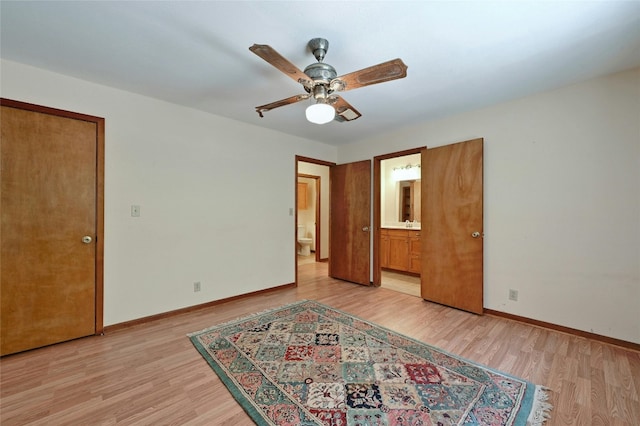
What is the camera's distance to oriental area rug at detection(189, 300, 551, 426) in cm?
151

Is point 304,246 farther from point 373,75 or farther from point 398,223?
point 373,75

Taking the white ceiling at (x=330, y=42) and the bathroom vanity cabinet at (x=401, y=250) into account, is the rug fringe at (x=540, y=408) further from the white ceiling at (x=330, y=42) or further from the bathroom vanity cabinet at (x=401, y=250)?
the bathroom vanity cabinet at (x=401, y=250)

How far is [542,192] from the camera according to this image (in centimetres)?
266

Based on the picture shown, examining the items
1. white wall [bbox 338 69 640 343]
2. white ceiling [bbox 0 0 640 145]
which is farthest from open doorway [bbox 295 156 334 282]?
white wall [bbox 338 69 640 343]

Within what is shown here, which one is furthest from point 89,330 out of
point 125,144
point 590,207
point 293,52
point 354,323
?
point 590,207

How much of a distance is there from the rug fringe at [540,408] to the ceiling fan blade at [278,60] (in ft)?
8.10

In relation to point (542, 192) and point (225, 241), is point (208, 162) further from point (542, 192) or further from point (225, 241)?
point (542, 192)

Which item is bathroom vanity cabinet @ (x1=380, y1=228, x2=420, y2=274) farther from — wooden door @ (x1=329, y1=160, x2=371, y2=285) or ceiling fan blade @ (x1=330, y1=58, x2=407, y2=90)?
ceiling fan blade @ (x1=330, y1=58, x2=407, y2=90)

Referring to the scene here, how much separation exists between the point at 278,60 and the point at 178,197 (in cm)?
214

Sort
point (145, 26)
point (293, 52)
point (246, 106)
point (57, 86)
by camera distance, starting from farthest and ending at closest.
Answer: point (246, 106), point (57, 86), point (293, 52), point (145, 26)

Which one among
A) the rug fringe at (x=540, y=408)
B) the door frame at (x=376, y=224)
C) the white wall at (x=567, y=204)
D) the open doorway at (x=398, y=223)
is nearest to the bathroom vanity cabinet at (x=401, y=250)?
the open doorway at (x=398, y=223)

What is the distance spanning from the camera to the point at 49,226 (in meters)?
2.30

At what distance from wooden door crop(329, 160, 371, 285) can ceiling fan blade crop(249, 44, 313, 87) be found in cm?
265

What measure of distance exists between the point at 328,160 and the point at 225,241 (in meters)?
2.31
